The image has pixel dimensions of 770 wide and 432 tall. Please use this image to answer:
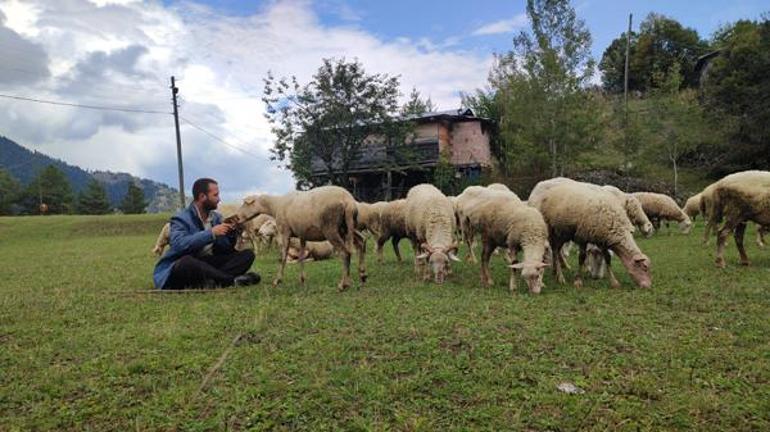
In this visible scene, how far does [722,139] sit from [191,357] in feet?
136

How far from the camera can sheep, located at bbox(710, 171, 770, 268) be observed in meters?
10.2

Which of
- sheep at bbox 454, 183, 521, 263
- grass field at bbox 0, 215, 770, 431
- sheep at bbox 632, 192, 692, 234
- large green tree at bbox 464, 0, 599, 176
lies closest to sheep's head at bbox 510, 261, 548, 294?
grass field at bbox 0, 215, 770, 431

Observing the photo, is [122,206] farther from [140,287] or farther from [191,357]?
[191,357]

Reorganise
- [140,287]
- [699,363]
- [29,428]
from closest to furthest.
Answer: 1. [29,428]
2. [699,363]
3. [140,287]

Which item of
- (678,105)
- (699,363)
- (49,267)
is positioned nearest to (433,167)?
(678,105)

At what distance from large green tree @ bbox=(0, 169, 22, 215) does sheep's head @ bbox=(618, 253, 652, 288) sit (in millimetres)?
94150

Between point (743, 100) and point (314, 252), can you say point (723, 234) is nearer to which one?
point (314, 252)

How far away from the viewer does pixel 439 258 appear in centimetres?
997

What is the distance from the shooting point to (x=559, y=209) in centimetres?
984

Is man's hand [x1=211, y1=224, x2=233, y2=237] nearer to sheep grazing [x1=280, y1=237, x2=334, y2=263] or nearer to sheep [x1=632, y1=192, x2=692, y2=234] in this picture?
sheep grazing [x1=280, y1=237, x2=334, y2=263]

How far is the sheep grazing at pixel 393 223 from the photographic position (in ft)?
47.0

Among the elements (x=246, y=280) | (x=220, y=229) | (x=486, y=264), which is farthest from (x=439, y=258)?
(x=220, y=229)

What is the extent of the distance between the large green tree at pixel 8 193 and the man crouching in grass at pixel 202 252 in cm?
8876

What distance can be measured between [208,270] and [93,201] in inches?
3361
